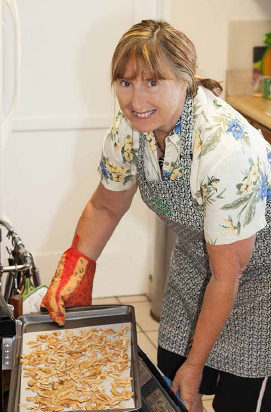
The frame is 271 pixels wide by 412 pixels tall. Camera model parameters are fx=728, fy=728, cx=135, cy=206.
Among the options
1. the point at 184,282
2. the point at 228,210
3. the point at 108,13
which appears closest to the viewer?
the point at 228,210

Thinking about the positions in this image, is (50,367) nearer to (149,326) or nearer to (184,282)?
(184,282)

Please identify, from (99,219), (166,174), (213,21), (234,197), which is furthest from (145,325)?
(234,197)

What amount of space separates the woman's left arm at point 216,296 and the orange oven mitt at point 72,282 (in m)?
0.34

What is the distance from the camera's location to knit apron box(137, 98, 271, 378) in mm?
1680

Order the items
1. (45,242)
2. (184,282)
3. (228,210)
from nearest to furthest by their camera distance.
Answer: (228,210) < (184,282) < (45,242)

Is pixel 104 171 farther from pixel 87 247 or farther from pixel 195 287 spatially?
pixel 195 287

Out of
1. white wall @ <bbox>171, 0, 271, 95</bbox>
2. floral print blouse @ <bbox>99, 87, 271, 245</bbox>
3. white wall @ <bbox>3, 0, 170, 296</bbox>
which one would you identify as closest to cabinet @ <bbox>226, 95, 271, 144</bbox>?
white wall @ <bbox>171, 0, 271, 95</bbox>

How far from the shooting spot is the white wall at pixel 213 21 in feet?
10.8

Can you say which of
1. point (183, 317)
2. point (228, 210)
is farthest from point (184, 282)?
point (228, 210)

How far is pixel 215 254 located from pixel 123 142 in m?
0.38

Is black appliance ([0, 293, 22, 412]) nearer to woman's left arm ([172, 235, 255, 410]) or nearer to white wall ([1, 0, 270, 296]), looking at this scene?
woman's left arm ([172, 235, 255, 410])

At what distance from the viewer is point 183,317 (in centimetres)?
192

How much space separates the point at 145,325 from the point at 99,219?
5.00ft

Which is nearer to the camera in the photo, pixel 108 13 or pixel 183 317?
pixel 183 317
